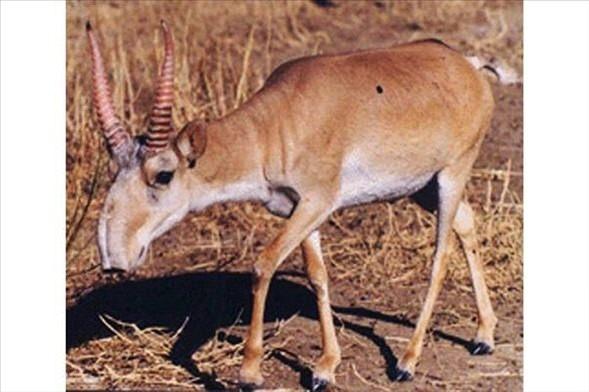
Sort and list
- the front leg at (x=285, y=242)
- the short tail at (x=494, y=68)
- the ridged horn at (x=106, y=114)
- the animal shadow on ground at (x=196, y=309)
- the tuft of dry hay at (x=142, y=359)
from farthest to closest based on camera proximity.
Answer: the short tail at (x=494, y=68) < the animal shadow on ground at (x=196, y=309) < the tuft of dry hay at (x=142, y=359) < the front leg at (x=285, y=242) < the ridged horn at (x=106, y=114)

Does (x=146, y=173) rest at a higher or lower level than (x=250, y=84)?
higher

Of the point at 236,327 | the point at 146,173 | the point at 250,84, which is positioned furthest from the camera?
the point at 250,84

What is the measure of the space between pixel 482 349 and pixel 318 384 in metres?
0.98

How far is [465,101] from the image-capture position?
7551 mm

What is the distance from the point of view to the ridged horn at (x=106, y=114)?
6.41 meters

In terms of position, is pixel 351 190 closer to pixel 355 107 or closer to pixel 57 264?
pixel 355 107

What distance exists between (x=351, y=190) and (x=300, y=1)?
258 inches

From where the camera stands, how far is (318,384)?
283 inches

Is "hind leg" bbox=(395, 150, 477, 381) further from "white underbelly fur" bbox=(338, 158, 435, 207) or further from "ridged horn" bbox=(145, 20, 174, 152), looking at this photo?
"ridged horn" bbox=(145, 20, 174, 152)

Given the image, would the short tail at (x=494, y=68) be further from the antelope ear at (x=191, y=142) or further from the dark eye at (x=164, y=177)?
the dark eye at (x=164, y=177)

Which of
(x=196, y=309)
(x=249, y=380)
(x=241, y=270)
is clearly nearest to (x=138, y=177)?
(x=249, y=380)

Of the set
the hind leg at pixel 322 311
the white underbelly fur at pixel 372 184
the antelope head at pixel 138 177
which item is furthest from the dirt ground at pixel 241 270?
the antelope head at pixel 138 177

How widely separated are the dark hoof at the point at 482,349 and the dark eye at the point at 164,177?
6.56 ft
